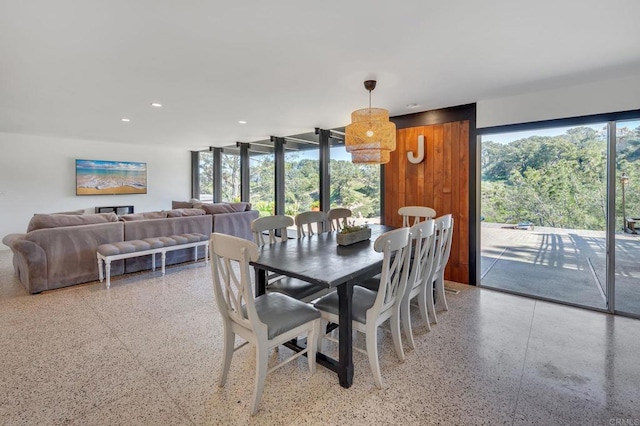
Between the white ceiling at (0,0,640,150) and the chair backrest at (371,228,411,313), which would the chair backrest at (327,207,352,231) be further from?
the chair backrest at (371,228,411,313)

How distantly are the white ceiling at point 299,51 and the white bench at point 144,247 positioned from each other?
74.3 inches

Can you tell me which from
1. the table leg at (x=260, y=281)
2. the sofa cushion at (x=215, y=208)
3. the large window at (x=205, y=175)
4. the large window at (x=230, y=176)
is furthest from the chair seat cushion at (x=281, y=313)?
the large window at (x=205, y=175)

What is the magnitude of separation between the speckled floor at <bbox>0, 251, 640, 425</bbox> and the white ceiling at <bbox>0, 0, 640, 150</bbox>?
7.78 ft

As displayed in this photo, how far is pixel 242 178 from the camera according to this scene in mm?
7707

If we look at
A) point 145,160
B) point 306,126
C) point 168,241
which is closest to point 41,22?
point 168,241

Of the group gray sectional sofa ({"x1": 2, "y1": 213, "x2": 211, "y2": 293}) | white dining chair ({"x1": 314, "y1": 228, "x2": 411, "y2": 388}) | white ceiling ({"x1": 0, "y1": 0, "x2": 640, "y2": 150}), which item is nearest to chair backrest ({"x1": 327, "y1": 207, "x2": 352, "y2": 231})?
white ceiling ({"x1": 0, "y1": 0, "x2": 640, "y2": 150})

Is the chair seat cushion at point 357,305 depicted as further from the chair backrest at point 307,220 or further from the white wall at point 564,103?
the white wall at point 564,103

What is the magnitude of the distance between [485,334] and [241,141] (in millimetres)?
6359

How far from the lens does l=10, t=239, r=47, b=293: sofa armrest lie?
3590 mm

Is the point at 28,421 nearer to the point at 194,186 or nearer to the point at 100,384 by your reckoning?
the point at 100,384

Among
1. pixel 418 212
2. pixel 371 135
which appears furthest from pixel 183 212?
pixel 418 212

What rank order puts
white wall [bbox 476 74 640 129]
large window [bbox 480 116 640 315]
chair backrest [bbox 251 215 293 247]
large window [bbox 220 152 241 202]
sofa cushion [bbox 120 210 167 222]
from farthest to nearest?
large window [bbox 220 152 241 202] → sofa cushion [bbox 120 210 167 222] → large window [bbox 480 116 640 315] → white wall [bbox 476 74 640 129] → chair backrest [bbox 251 215 293 247]

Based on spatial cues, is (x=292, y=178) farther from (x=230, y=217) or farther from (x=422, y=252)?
(x=422, y=252)

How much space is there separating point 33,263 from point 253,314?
3560mm
